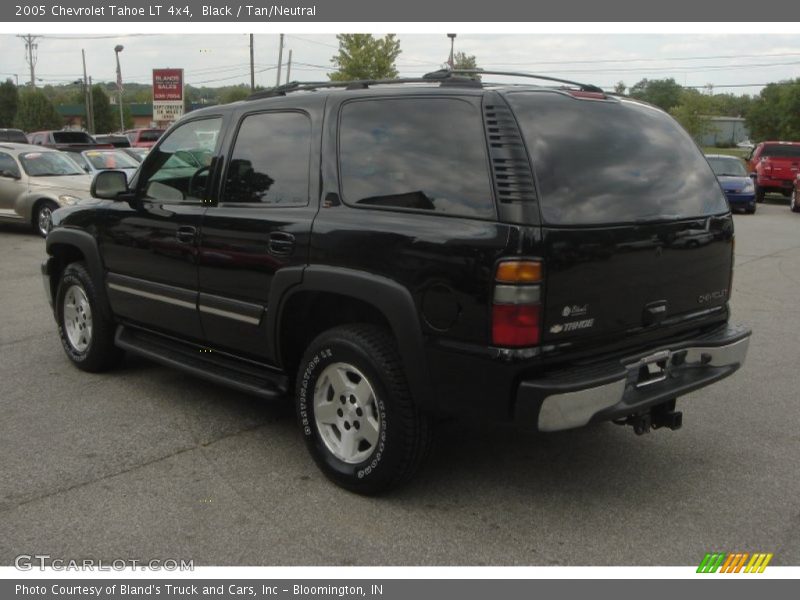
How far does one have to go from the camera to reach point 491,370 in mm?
3432

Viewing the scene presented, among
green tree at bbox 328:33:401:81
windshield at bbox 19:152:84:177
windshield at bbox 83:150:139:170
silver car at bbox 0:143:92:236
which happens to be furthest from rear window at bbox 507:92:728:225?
green tree at bbox 328:33:401:81

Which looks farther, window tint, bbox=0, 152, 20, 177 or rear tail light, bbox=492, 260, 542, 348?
window tint, bbox=0, 152, 20, 177

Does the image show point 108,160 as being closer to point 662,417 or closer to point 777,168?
point 662,417

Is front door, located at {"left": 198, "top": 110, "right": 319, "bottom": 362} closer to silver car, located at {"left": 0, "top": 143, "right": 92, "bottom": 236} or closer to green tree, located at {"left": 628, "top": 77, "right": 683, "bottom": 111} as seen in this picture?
silver car, located at {"left": 0, "top": 143, "right": 92, "bottom": 236}

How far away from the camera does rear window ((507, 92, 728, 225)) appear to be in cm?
356

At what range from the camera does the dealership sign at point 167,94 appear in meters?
38.9

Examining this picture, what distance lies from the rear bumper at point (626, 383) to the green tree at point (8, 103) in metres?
75.7

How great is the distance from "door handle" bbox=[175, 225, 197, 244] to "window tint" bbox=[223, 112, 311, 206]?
282 mm

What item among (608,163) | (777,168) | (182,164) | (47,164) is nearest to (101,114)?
(777,168)

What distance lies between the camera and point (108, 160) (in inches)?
723

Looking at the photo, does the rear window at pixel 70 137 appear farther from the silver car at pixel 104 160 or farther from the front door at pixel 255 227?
the front door at pixel 255 227

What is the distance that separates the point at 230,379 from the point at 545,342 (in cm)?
201
